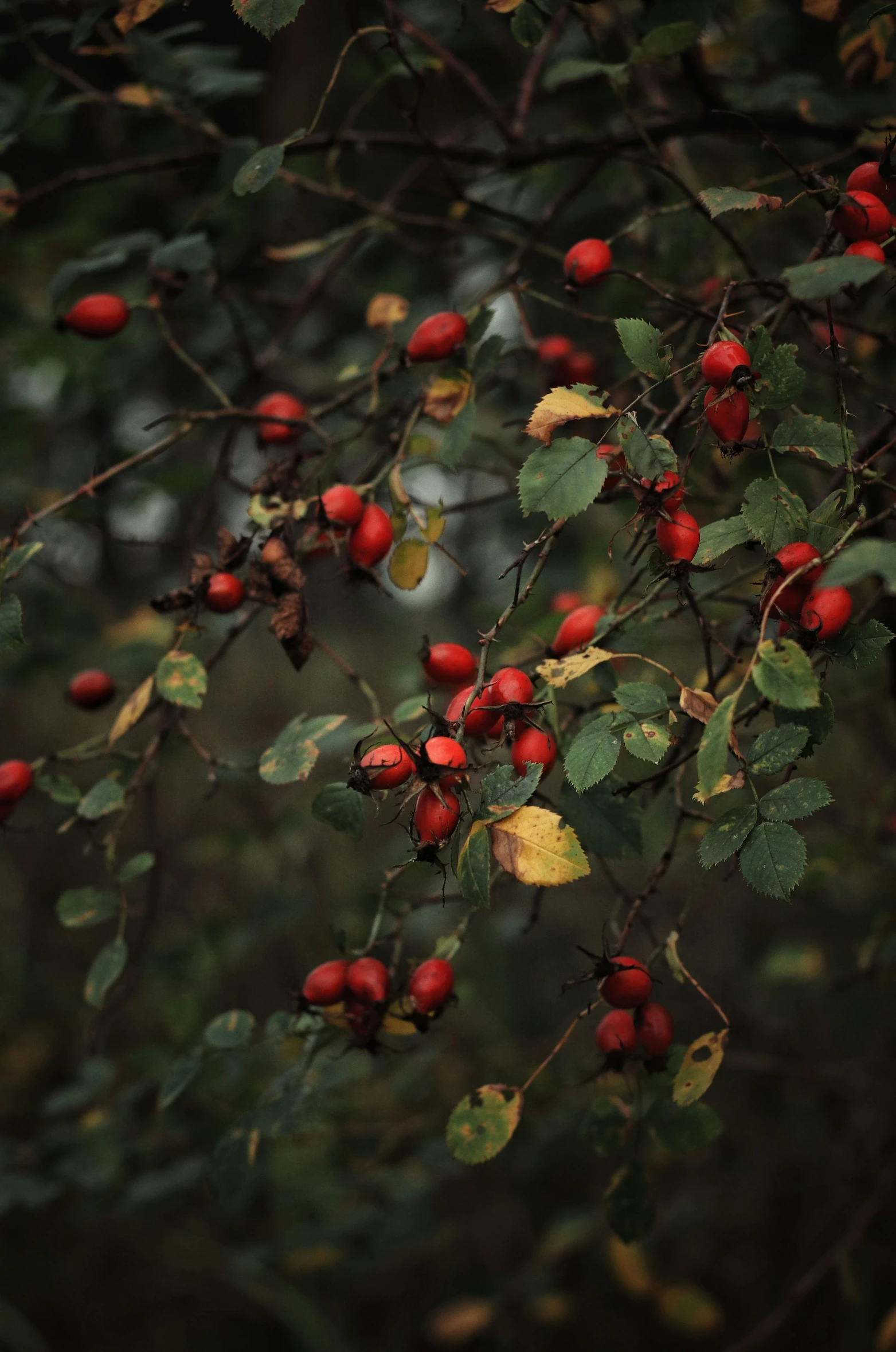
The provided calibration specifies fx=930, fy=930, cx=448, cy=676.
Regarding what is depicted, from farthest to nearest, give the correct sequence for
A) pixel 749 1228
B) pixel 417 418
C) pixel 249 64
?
pixel 249 64, pixel 749 1228, pixel 417 418

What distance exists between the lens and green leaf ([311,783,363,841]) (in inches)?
26.4

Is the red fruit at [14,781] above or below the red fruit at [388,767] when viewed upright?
below

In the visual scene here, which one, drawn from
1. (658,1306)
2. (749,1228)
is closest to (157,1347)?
(658,1306)

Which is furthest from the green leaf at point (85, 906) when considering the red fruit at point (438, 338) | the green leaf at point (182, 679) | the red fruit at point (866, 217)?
the red fruit at point (866, 217)

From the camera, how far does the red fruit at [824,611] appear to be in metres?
0.54

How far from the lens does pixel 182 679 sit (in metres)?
0.75

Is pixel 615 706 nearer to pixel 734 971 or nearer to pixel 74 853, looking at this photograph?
pixel 734 971

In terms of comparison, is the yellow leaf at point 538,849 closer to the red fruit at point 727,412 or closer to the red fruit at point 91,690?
the red fruit at point 727,412

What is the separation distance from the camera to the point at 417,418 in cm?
82

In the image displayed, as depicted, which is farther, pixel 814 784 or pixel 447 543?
pixel 447 543

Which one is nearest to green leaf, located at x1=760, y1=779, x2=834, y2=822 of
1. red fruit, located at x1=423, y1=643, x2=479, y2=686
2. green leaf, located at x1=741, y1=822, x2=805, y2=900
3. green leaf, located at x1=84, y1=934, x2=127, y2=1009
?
green leaf, located at x1=741, y1=822, x2=805, y2=900

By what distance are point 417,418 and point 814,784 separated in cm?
47

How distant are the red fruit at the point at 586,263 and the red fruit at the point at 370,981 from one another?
1.91 ft

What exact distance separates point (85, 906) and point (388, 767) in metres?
0.51
